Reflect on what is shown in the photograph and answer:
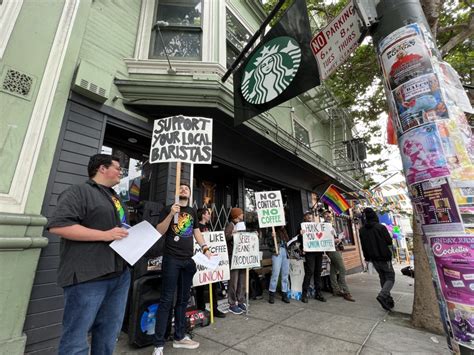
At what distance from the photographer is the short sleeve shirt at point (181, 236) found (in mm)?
3042

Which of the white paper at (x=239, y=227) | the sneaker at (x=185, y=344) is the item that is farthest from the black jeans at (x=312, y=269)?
the sneaker at (x=185, y=344)

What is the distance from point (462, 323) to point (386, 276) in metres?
4.76

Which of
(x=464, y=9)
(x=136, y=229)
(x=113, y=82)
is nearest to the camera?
(x=136, y=229)

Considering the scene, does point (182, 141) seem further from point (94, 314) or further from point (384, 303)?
point (384, 303)

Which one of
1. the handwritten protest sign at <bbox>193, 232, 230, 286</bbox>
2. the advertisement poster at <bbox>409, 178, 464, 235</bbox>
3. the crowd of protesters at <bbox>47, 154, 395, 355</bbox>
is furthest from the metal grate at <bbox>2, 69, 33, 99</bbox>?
the advertisement poster at <bbox>409, 178, 464, 235</bbox>

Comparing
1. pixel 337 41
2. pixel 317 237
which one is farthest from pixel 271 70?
pixel 317 237

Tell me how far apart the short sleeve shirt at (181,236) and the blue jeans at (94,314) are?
2.98 ft

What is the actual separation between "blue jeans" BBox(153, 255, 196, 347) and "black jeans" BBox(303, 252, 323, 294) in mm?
3350

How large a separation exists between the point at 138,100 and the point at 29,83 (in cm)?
149

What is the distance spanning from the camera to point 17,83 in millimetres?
2965

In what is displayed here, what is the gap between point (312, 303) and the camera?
204 inches

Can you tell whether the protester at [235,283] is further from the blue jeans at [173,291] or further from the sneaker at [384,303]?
the sneaker at [384,303]

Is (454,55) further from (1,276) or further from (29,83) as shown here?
(1,276)

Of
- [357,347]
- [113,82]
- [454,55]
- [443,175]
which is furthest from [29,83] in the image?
[454,55]
